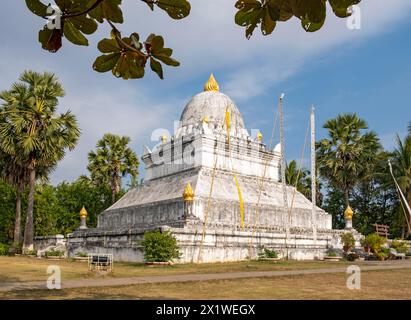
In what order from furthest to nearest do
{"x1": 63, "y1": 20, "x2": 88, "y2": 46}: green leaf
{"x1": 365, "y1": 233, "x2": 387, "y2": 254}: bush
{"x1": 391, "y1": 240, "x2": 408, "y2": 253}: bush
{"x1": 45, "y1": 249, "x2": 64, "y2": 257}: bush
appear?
{"x1": 45, "y1": 249, "x2": 64, "y2": 257}: bush < {"x1": 391, "y1": 240, "x2": 408, "y2": 253}: bush < {"x1": 365, "y1": 233, "x2": 387, "y2": 254}: bush < {"x1": 63, "y1": 20, "x2": 88, "y2": 46}: green leaf

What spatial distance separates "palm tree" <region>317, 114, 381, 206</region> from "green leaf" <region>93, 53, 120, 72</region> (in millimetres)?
32967

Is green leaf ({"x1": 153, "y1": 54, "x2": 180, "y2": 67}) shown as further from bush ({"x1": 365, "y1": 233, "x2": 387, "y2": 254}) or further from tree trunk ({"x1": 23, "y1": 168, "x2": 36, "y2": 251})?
tree trunk ({"x1": 23, "y1": 168, "x2": 36, "y2": 251})

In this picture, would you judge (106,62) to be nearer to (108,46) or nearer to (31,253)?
(108,46)

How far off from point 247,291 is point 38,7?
24.7ft

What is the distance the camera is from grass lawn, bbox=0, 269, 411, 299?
25.4 ft

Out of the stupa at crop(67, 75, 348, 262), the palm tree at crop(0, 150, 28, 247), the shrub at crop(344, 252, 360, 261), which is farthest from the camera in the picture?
the palm tree at crop(0, 150, 28, 247)

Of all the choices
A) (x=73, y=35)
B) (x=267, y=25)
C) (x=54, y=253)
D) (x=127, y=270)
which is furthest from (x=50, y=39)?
(x=54, y=253)

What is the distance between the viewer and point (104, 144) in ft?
114

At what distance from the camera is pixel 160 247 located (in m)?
17.0

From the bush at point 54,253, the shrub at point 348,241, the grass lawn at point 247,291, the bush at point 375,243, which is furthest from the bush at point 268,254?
the bush at point 54,253

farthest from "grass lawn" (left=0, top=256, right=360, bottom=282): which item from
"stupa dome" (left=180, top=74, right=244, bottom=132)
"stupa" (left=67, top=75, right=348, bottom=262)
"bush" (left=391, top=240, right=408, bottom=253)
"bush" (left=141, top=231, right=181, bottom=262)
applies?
"stupa dome" (left=180, top=74, right=244, bottom=132)

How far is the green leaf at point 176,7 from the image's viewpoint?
6.09ft

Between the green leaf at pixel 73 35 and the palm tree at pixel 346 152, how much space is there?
→ 1304 inches
